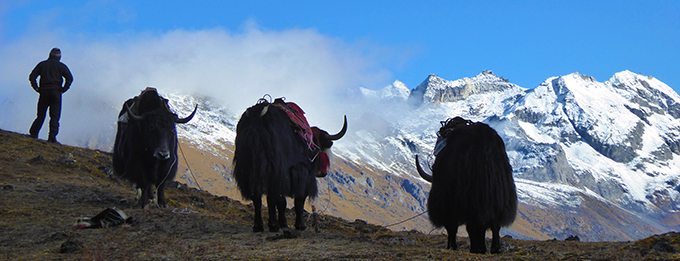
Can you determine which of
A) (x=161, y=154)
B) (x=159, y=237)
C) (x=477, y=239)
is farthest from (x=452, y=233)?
(x=161, y=154)

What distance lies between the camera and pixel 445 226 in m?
8.55

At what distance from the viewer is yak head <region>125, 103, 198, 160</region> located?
11.2 metres

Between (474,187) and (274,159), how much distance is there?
3061 mm

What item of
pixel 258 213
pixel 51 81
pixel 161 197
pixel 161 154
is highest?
pixel 51 81

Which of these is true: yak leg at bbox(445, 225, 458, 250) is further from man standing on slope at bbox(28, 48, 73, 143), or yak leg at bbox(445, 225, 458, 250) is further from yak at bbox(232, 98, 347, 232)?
man standing on slope at bbox(28, 48, 73, 143)

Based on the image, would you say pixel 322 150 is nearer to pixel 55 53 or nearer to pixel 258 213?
pixel 258 213

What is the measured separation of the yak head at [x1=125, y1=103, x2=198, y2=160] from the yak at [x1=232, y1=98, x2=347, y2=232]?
2.08m

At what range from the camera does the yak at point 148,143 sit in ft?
37.0

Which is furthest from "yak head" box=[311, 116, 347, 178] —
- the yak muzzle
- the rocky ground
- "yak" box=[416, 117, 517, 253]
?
"yak" box=[416, 117, 517, 253]

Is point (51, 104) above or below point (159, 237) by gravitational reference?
above

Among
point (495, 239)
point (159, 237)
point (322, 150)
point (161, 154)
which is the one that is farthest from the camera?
point (322, 150)

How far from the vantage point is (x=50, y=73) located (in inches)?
618

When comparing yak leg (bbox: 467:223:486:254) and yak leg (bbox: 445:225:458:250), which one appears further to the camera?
yak leg (bbox: 445:225:458:250)

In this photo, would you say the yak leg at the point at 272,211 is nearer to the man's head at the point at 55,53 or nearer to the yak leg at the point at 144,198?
the yak leg at the point at 144,198
